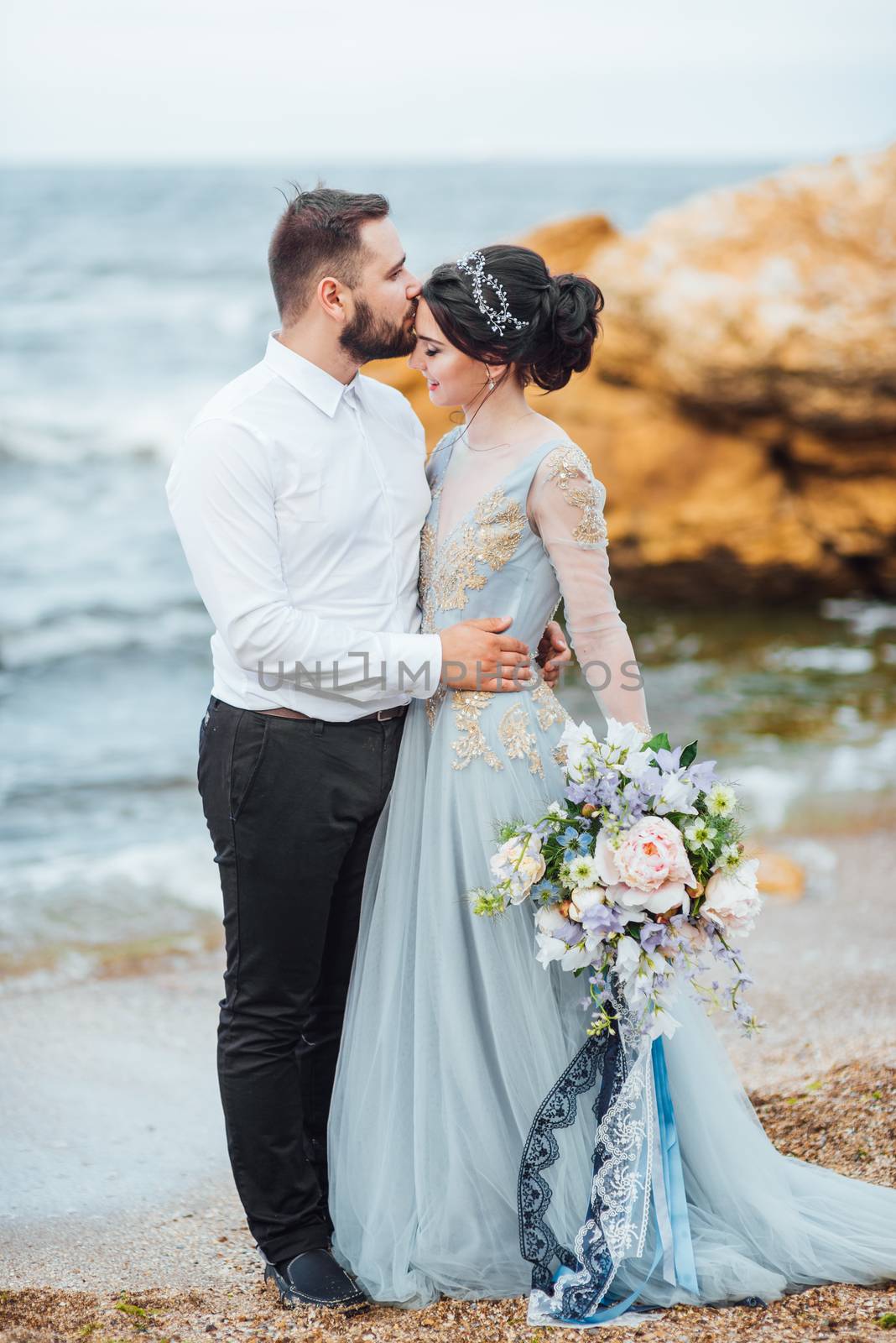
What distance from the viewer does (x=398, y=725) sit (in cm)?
312

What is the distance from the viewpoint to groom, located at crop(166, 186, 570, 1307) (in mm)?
2809

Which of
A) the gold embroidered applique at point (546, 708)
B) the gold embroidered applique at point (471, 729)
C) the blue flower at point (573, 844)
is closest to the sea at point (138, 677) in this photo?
the blue flower at point (573, 844)

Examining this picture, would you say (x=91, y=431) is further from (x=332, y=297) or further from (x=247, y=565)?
(x=247, y=565)

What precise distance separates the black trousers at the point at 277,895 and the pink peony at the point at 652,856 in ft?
2.21

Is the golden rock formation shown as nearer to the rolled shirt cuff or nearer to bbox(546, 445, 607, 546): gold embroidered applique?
bbox(546, 445, 607, 546): gold embroidered applique

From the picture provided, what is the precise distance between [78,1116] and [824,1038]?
2.68m

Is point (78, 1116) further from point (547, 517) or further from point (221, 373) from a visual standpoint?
point (221, 373)

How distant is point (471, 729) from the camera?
3.02m

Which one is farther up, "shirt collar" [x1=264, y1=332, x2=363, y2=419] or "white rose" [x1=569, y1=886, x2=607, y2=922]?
"shirt collar" [x1=264, y1=332, x2=363, y2=419]

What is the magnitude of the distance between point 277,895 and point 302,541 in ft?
2.70

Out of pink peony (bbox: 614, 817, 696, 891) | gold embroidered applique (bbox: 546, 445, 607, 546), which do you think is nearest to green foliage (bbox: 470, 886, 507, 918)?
pink peony (bbox: 614, 817, 696, 891)

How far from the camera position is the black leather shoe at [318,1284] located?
9.62 ft

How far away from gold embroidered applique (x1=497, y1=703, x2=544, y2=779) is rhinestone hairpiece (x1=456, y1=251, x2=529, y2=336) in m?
0.91

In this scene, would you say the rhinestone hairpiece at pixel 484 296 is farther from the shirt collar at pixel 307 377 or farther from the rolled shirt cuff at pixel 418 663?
the rolled shirt cuff at pixel 418 663
